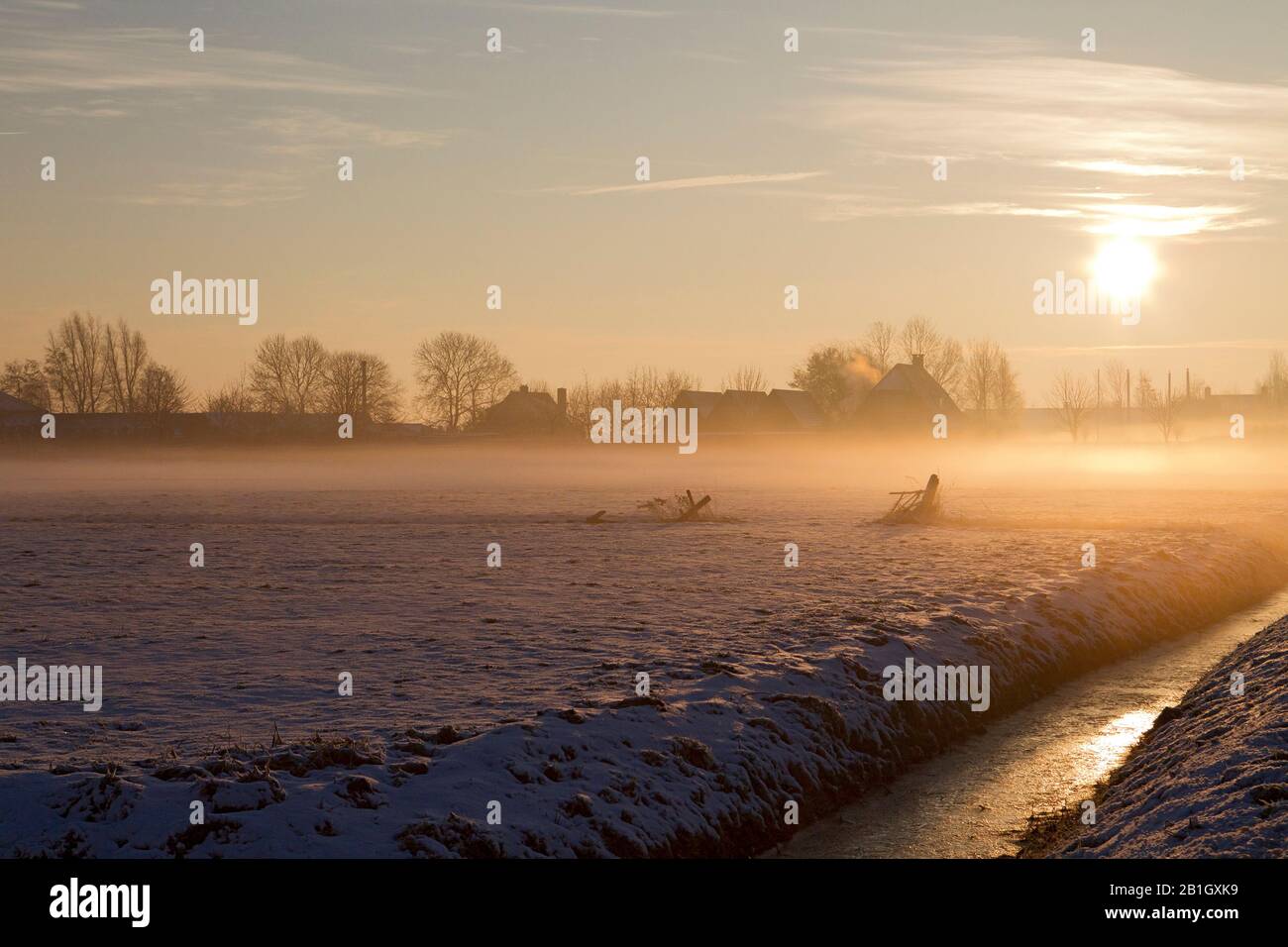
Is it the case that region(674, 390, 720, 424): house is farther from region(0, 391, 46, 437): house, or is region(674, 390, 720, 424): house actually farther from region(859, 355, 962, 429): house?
region(0, 391, 46, 437): house

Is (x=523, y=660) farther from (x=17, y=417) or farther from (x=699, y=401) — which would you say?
(x=17, y=417)

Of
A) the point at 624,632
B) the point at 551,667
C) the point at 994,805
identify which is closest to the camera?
the point at 994,805

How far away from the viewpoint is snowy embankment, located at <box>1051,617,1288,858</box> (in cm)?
970

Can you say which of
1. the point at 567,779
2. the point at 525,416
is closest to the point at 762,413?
the point at 525,416

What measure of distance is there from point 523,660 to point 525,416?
110 metres

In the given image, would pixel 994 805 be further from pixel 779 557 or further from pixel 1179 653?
pixel 779 557

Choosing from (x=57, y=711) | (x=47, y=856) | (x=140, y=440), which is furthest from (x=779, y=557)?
(x=140, y=440)

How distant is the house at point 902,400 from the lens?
117m

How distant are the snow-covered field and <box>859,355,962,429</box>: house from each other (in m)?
77.2

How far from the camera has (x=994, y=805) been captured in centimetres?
1341

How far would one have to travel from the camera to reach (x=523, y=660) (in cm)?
1711

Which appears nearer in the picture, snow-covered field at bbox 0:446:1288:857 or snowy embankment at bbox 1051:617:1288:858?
snowy embankment at bbox 1051:617:1288:858

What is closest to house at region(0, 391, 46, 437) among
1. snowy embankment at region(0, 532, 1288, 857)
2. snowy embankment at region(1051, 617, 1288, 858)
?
snowy embankment at region(0, 532, 1288, 857)
